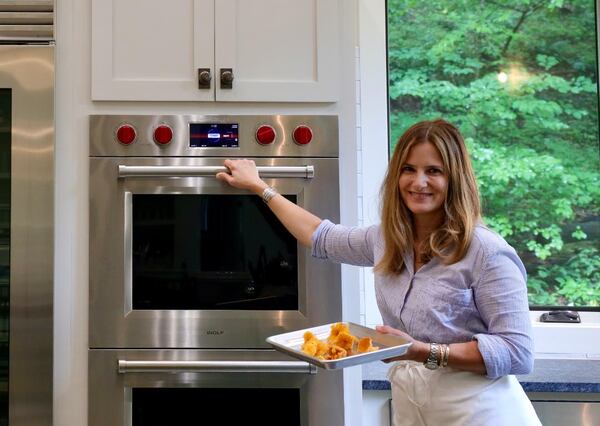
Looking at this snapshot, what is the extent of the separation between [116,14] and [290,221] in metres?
0.72

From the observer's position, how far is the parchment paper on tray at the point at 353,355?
3.76 feet

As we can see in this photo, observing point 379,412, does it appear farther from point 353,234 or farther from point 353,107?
point 353,107

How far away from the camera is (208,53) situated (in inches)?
61.1

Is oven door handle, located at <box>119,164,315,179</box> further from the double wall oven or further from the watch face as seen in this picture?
the watch face

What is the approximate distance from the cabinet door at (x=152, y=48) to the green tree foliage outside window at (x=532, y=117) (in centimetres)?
100

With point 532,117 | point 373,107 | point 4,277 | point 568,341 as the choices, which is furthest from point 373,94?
point 4,277

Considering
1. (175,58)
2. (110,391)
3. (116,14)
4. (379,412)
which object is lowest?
(379,412)

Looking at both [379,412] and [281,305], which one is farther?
[379,412]

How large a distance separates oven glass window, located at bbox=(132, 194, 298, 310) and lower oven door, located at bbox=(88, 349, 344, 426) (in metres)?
0.14

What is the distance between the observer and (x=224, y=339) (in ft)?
5.00

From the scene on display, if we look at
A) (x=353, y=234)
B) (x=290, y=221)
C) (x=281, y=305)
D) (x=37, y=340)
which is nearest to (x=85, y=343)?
(x=37, y=340)

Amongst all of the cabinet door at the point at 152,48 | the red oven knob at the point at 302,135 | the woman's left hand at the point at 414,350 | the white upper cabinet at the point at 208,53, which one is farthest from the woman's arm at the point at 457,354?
the cabinet door at the point at 152,48

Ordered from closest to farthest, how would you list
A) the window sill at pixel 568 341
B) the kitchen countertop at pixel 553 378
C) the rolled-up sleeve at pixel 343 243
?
1. the rolled-up sleeve at pixel 343 243
2. the kitchen countertop at pixel 553 378
3. the window sill at pixel 568 341

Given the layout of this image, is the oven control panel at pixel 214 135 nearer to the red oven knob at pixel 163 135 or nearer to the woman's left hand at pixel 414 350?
the red oven knob at pixel 163 135
